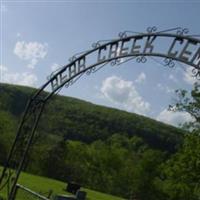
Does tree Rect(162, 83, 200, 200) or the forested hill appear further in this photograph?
the forested hill

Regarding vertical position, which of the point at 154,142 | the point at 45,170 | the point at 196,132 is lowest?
the point at 45,170

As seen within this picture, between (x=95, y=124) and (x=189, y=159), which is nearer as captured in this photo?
(x=189, y=159)

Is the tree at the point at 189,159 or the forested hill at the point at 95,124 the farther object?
the forested hill at the point at 95,124

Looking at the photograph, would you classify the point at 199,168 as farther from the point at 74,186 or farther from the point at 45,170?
the point at 45,170

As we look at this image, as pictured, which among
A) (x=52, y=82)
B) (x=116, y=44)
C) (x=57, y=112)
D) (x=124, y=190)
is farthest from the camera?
(x=57, y=112)

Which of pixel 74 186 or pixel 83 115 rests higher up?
pixel 83 115

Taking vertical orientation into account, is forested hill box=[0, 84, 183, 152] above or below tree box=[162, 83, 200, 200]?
above

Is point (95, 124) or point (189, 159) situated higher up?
point (95, 124)

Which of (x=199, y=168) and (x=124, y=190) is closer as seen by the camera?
(x=199, y=168)

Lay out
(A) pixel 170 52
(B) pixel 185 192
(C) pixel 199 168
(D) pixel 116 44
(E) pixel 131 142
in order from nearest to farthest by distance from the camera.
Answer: (A) pixel 170 52
(D) pixel 116 44
(C) pixel 199 168
(B) pixel 185 192
(E) pixel 131 142

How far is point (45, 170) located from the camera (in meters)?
87.4

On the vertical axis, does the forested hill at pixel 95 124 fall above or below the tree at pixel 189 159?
above

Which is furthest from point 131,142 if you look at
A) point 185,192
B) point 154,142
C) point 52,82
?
point 52,82

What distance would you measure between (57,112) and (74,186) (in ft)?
452
